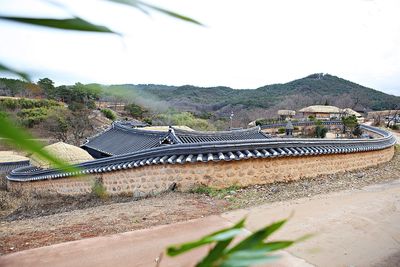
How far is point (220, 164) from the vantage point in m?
5.57

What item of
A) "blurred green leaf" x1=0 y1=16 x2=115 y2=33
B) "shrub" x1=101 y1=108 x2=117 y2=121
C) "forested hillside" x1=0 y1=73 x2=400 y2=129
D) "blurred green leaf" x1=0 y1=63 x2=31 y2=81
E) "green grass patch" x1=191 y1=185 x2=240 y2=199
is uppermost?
"forested hillside" x1=0 y1=73 x2=400 y2=129

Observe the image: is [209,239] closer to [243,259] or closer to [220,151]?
[243,259]

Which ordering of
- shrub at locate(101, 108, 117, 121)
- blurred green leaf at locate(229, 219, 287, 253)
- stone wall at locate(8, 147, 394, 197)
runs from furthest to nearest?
shrub at locate(101, 108, 117, 121) < stone wall at locate(8, 147, 394, 197) < blurred green leaf at locate(229, 219, 287, 253)

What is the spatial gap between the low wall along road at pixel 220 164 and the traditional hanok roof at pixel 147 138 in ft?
7.99

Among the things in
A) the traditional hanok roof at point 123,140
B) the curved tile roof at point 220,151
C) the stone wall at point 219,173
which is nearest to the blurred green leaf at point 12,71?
the curved tile roof at point 220,151

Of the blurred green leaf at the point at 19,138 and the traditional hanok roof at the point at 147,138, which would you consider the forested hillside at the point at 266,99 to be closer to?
the traditional hanok roof at the point at 147,138

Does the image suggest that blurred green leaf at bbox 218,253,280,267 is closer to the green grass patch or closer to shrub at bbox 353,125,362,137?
the green grass patch

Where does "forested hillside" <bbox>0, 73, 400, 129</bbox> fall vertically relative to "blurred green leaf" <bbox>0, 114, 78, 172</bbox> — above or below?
above

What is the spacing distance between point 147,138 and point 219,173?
603 centimetres

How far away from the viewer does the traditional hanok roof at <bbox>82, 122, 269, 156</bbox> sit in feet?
31.7

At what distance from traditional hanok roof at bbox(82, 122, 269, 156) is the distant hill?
24.7 meters

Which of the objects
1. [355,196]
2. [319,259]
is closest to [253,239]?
[319,259]

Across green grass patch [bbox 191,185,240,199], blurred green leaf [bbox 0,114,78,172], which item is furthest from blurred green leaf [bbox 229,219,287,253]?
green grass patch [bbox 191,185,240,199]

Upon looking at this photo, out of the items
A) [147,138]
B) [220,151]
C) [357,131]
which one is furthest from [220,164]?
[357,131]
